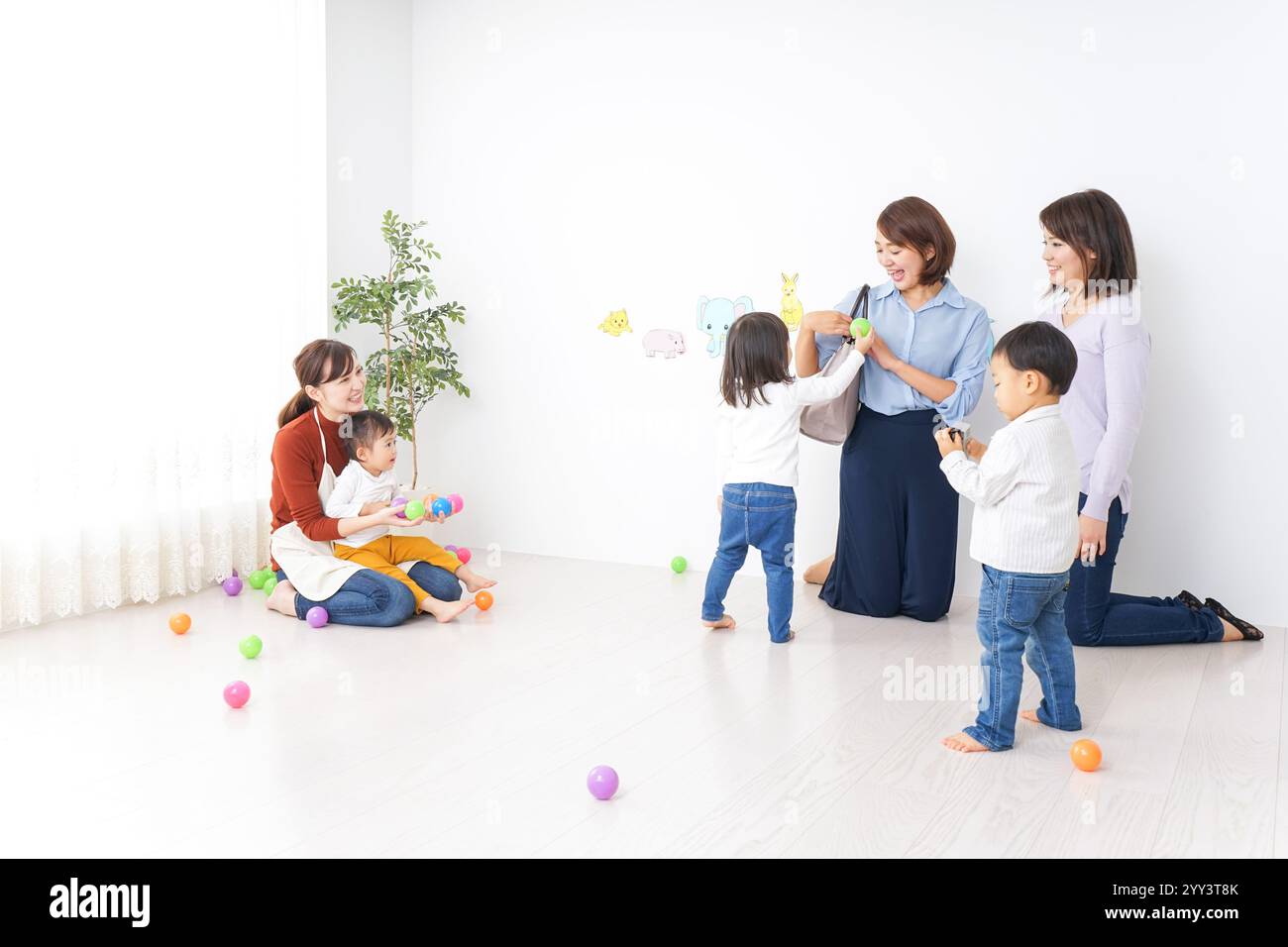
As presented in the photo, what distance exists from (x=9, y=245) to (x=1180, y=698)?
3.58 meters

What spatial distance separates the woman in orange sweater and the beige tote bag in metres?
1.34

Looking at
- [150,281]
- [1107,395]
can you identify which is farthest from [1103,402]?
[150,281]

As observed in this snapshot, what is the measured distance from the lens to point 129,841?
203cm

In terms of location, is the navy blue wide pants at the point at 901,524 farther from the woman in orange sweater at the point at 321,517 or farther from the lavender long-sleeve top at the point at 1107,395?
the woman in orange sweater at the point at 321,517

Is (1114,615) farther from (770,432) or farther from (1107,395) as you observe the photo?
(770,432)

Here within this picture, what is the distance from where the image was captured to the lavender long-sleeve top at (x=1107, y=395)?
3.23 meters

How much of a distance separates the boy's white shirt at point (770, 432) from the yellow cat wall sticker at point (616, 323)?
128cm

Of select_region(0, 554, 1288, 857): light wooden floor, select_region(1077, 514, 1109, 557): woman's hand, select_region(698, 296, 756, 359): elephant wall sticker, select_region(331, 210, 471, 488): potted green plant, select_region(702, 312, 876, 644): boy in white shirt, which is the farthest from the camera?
select_region(331, 210, 471, 488): potted green plant

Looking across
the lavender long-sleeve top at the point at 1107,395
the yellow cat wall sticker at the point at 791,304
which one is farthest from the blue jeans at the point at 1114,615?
the yellow cat wall sticker at the point at 791,304

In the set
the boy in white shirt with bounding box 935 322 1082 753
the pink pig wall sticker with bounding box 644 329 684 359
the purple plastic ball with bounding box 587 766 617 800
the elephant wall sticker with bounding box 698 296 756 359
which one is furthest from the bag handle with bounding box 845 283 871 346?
the purple plastic ball with bounding box 587 766 617 800

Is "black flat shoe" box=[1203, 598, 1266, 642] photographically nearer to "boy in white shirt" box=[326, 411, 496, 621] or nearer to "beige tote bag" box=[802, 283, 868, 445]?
"beige tote bag" box=[802, 283, 868, 445]

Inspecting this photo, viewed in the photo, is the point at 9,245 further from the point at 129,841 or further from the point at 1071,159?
the point at 1071,159

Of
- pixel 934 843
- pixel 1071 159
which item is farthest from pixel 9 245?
pixel 1071 159

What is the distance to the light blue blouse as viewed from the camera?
3705 mm
